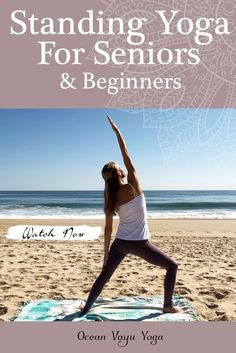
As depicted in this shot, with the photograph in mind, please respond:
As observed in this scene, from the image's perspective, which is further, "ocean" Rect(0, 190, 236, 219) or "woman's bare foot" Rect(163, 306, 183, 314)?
"ocean" Rect(0, 190, 236, 219)

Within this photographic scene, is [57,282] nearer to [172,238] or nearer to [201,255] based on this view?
[201,255]

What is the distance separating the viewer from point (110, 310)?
177 inches

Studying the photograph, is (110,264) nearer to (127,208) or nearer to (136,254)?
(136,254)

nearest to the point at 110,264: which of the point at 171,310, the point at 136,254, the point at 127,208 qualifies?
the point at 136,254

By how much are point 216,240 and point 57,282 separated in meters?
6.78

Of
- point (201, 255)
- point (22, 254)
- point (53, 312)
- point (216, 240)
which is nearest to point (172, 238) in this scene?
point (216, 240)

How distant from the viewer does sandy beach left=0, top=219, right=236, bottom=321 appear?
5047 millimetres

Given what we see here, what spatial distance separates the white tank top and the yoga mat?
0.97 m

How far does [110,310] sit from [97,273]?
2182 millimetres

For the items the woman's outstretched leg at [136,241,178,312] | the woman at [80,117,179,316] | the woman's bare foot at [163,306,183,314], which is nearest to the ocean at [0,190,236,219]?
the woman's bare foot at [163,306,183,314]

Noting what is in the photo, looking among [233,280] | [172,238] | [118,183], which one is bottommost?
[172,238]

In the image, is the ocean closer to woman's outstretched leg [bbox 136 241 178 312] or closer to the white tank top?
woman's outstretched leg [bbox 136 241 178 312]

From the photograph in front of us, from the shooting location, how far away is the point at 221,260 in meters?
8.06

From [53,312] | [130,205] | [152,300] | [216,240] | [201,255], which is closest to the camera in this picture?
[130,205]
